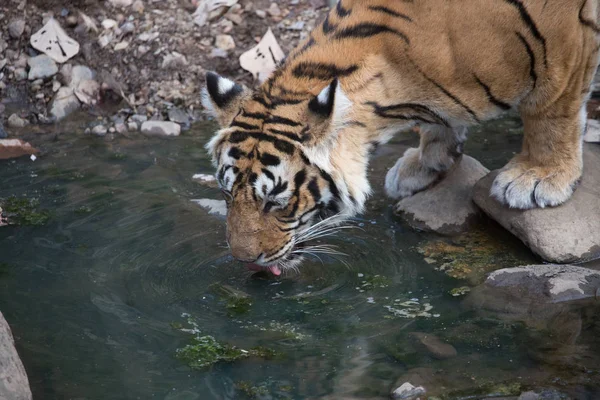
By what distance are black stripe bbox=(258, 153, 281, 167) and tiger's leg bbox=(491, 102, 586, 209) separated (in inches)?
63.6

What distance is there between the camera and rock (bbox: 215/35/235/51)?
299 inches

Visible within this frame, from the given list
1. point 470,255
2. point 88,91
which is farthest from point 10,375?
point 88,91

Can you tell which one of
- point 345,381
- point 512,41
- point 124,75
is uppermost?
point 512,41

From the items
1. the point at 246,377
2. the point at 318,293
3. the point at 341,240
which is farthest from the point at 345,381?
the point at 341,240

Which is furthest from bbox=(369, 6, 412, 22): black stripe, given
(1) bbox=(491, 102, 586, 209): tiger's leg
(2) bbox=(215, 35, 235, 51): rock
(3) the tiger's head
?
(2) bbox=(215, 35, 235, 51): rock

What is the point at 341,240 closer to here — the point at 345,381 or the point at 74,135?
the point at 345,381

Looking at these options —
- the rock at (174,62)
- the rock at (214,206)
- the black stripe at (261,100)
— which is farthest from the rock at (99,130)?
the black stripe at (261,100)

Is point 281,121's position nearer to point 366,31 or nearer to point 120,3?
point 366,31

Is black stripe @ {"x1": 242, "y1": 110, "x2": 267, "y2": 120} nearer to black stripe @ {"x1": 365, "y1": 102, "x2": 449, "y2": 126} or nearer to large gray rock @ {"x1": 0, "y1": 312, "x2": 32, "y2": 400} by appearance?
black stripe @ {"x1": 365, "y1": 102, "x2": 449, "y2": 126}

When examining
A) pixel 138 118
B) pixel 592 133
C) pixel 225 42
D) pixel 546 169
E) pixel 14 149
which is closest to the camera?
pixel 546 169

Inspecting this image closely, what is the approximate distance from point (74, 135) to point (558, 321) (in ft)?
14.2

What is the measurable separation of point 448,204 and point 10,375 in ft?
9.90

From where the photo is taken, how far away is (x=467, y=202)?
5.30 meters

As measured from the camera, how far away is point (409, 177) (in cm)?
552
